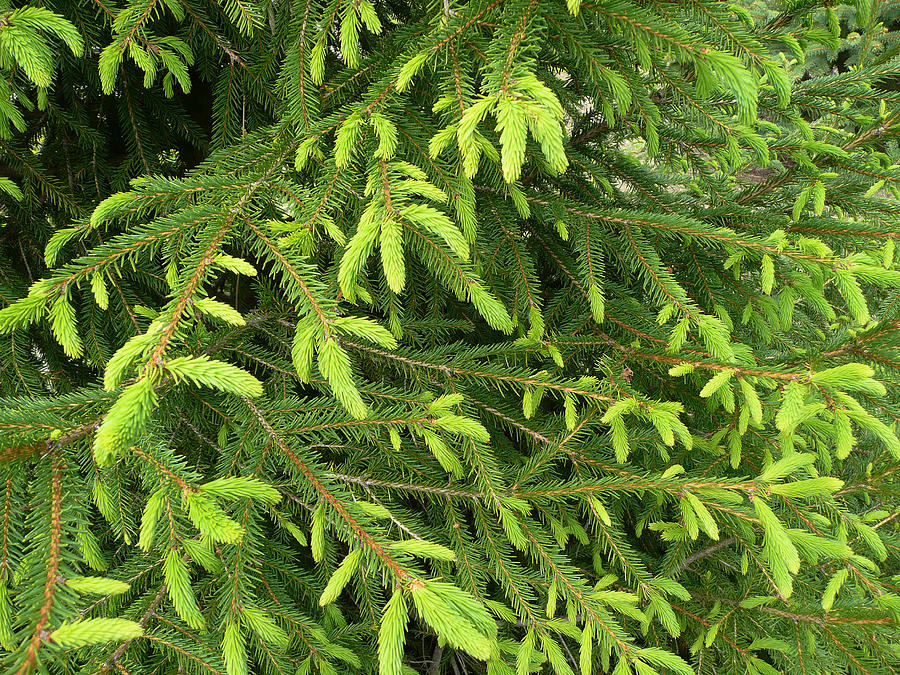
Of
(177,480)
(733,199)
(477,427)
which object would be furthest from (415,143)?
(733,199)

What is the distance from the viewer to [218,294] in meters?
2.59

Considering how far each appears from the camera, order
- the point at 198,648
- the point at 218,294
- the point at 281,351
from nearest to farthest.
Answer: the point at 198,648 < the point at 281,351 < the point at 218,294

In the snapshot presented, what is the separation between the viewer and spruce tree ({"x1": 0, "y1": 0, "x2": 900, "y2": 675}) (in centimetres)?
124

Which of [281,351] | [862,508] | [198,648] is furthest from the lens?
[862,508]

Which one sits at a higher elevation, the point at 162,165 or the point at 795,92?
the point at 162,165

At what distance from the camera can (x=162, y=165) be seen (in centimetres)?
238

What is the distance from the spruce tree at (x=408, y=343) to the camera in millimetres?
1239

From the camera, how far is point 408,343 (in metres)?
2.31

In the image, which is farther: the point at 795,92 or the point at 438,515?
the point at 795,92

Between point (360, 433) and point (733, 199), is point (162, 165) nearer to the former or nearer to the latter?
point (360, 433)

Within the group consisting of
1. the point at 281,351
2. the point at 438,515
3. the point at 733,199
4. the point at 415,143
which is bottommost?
the point at 438,515

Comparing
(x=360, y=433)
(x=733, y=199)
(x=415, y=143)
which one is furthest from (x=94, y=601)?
(x=733, y=199)

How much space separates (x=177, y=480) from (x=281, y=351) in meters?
0.88

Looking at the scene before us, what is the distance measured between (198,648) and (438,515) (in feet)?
3.31
